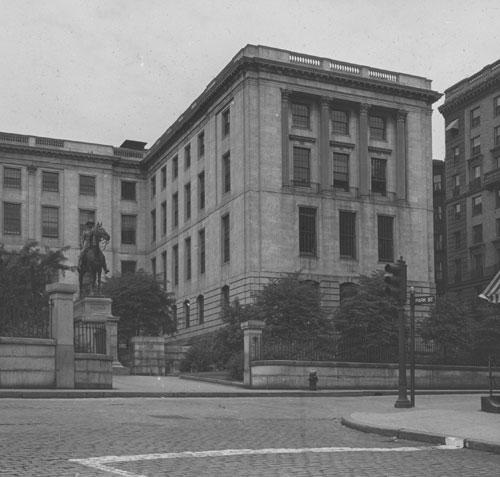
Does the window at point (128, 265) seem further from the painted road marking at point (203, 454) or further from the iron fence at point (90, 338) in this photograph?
the painted road marking at point (203, 454)

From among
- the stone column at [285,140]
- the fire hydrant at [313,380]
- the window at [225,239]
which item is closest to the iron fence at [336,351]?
the fire hydrant at [313,380]

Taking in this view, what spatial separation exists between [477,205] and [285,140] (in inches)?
1037

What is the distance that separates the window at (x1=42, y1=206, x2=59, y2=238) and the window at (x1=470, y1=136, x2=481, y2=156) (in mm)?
38246

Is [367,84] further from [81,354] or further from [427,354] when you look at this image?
[81,354]

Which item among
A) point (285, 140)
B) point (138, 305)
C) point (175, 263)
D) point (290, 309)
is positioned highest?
point (285, 140)

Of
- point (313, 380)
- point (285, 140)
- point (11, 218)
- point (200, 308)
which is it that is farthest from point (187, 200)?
point (313, 380)

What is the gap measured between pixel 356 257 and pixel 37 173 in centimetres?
3144

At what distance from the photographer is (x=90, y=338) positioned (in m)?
27.5

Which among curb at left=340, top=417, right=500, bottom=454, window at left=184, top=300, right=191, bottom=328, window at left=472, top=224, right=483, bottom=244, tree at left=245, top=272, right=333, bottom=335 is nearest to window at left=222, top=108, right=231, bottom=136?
window at left=184, top=300, right=191, bottom=328

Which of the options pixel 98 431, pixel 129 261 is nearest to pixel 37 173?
pixel 129 261

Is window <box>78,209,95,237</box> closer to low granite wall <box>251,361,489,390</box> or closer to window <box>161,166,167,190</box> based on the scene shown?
window <box>161,166,167,190</box>

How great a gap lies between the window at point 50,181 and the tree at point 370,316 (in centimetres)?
3690

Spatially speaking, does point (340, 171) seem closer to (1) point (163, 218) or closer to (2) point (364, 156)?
(2) point (364, 156)

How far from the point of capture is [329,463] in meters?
10.2
